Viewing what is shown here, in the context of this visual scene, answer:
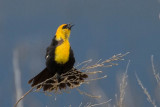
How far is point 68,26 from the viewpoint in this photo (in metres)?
3.75

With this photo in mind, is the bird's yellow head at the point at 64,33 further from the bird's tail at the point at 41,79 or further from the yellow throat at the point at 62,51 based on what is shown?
the bird's tail at the point at 41,79

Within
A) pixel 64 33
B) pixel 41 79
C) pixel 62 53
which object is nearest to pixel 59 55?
pixel 62 53

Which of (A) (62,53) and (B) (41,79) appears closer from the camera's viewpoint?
(A) (62,53)

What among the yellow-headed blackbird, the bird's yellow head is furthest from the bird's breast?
the bird's yellow head

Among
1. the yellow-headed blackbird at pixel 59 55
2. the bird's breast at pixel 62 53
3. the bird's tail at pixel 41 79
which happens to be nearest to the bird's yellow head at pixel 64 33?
the yellow-headed blackbird at pixel 59 55

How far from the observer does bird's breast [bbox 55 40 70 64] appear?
11.4ft

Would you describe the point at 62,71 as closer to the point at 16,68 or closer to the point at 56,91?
the point at 16,68

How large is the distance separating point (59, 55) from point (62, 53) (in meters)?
0.04

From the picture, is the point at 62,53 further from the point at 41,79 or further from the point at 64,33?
the point at 41,79

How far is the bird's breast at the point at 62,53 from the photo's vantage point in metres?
3.47

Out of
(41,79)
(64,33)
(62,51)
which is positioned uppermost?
(64,33)

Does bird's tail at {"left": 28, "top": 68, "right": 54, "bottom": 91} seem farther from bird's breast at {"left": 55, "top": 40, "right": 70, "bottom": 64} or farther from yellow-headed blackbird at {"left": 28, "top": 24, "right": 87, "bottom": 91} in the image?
bird's breast at {"left": 55, "top": 40, "right": 70, "bottom": 64}

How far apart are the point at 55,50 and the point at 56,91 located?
0.87 meters

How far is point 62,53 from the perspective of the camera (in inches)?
137
